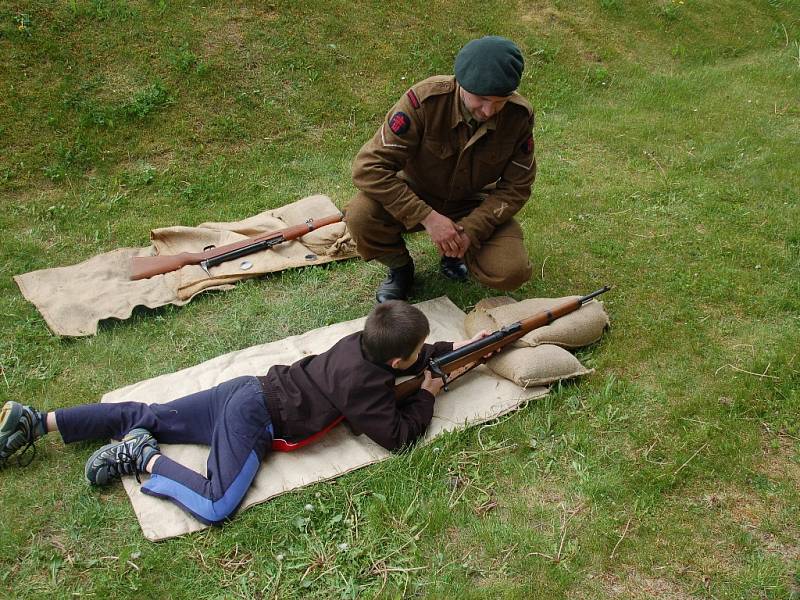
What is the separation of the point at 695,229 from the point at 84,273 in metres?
5.60

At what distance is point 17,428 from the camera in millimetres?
3941

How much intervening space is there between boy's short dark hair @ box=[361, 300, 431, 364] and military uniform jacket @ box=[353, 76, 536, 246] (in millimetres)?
1254

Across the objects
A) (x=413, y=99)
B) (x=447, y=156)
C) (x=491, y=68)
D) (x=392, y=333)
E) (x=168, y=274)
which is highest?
(x=491, y=68)

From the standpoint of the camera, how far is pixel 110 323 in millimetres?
5391

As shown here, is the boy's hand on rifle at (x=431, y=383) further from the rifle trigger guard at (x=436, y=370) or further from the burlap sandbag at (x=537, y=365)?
the burlap sandbag at (x=537, y=365)

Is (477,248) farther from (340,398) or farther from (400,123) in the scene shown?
(340,398)

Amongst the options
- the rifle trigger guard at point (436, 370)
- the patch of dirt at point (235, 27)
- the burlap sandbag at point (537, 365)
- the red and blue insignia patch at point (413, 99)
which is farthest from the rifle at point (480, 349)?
the patch of dirt at point (235, 27)

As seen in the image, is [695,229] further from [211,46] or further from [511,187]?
[211,46]

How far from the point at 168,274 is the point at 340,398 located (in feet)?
8.78

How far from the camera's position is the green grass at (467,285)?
3635mm

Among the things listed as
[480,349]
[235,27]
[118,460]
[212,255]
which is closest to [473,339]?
[480,349]

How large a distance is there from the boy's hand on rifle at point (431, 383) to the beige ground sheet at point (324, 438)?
149mm

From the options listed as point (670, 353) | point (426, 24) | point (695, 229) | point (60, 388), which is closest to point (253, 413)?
point (60, 388)

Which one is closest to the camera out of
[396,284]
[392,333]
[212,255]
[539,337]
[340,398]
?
[392,333]
